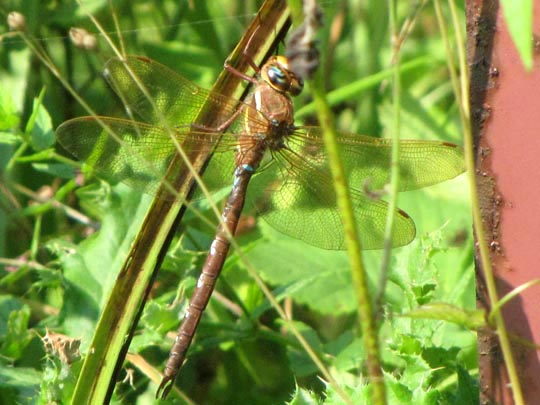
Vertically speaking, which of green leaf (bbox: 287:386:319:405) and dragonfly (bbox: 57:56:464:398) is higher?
dragonfly (bbox: 57:56:464:398)

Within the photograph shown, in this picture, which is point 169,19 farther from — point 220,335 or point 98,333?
point 98,333

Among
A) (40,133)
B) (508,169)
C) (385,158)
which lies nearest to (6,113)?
(40,133)

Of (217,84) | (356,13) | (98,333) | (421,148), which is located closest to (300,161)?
(421,148)

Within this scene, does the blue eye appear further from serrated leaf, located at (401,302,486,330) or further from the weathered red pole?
serrated leaf, located at (401,302,486,330)

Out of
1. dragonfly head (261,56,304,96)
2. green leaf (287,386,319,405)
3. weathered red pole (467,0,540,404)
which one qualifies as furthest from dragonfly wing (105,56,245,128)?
weathered red pole (467,0,540,404)

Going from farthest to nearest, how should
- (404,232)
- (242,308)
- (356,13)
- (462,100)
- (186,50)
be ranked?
(356,13) → (186,50) → (242,308) → (404,232) → (462,100)

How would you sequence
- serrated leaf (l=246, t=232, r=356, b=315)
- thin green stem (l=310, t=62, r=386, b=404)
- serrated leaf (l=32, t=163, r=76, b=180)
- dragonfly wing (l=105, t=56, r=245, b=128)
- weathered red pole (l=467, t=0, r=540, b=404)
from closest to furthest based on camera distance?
1. thin green stem (l=310, t=62, r=386, b=404)
2. weathered red pole (l=467, t=0, r=540, b=404)
3. dragonfly wing (l=105, t=56, r=245, b=128)
4. serrated leaf (l=32, t=163, r=76, b=180)
5. serrated leaf (l=246, t=232, r=356, b=315)

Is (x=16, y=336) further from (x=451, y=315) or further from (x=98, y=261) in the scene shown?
(x=451, y=315)
